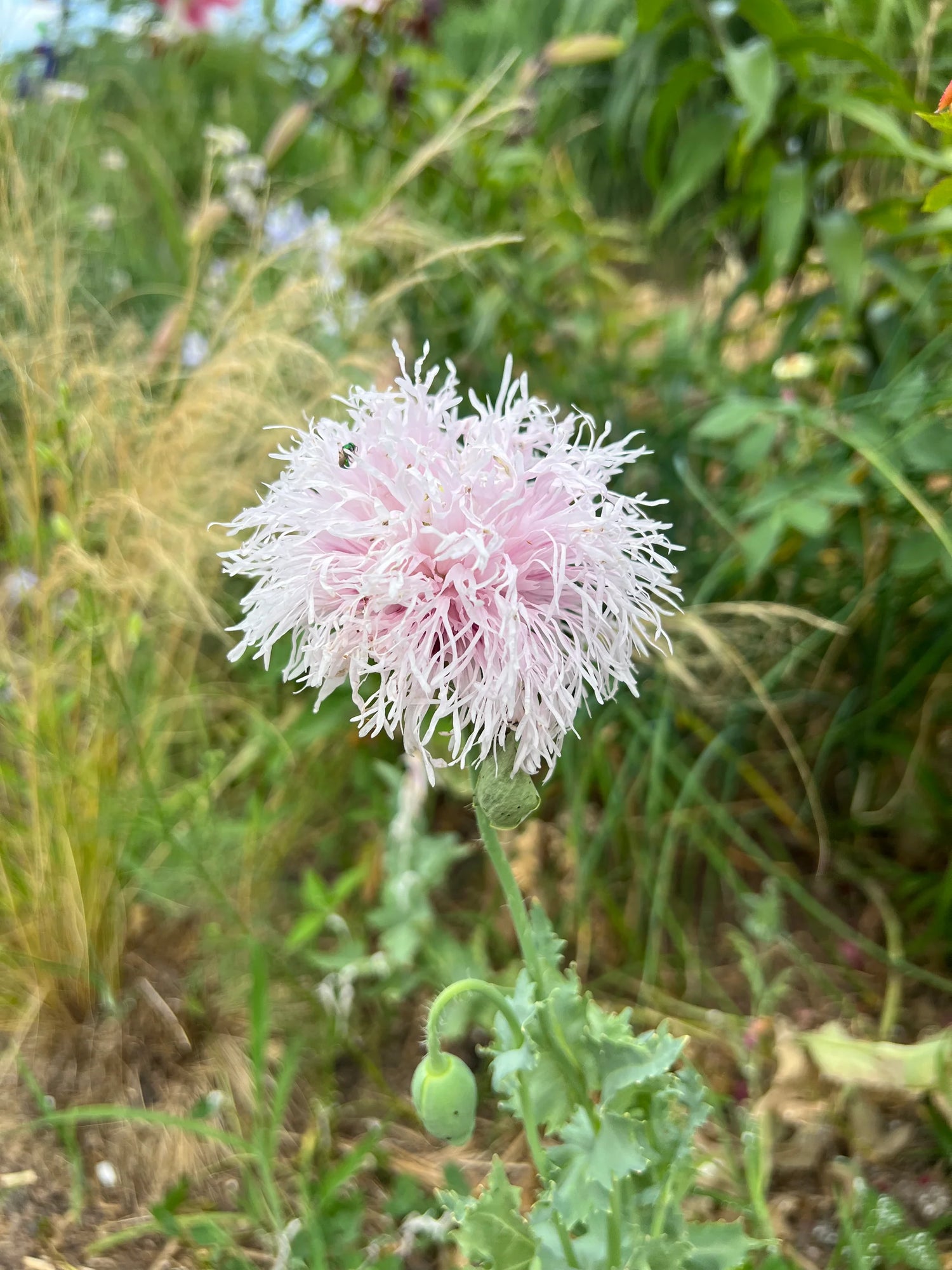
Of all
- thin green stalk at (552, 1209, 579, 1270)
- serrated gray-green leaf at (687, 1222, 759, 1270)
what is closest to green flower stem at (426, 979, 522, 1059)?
thin green stalk at (552, 1209, 579, 1270)

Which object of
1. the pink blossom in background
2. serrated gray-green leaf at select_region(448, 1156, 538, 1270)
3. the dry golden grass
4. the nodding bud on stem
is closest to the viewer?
the nodding bud on stem

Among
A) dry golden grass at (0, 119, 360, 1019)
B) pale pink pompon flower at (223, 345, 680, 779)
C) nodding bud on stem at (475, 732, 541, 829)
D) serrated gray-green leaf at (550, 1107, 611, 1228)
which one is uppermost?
dry golden grass at (0, 119, 360, 1019)

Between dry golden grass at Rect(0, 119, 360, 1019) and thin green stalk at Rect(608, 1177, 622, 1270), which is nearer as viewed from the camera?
thin green stalk at Rect(608, 1177, 622, 1270)

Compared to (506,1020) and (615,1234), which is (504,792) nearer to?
(506,1020)

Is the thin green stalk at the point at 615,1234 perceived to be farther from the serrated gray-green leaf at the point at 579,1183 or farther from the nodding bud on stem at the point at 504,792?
the nodding bud on stem at the point at 504,792

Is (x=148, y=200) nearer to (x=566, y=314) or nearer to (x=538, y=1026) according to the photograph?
(x=566, y=314)

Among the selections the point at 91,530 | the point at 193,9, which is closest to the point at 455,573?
the point at 91,530

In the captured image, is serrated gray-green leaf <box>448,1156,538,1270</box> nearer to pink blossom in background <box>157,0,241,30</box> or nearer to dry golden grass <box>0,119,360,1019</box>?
dry golden grass <box>0,119,360,1019</box>
